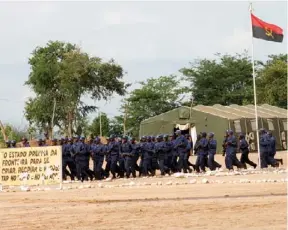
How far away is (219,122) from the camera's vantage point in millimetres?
49625

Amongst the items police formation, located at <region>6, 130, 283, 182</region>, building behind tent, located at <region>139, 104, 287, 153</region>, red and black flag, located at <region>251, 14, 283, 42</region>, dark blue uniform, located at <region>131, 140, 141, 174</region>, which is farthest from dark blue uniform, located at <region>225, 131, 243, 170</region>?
building behind tent, located at <region>139, 104, 287, 153</region>

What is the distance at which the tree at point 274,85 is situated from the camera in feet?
219

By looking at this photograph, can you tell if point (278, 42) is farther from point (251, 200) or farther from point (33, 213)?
point (33, 213)

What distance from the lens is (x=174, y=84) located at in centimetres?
6906

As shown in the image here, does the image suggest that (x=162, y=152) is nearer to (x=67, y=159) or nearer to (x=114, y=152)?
(x=114, y=152)

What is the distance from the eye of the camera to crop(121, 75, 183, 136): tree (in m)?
66.6

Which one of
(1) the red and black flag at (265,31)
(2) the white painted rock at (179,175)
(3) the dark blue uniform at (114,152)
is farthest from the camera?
(1) the red and black flag at (265,31)

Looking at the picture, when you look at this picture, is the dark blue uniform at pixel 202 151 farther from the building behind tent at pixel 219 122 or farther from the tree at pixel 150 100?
the tree at pixel 150 100

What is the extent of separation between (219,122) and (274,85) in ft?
61.1

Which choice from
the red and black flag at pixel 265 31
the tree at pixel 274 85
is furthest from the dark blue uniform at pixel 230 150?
the tree at pixel 274 85

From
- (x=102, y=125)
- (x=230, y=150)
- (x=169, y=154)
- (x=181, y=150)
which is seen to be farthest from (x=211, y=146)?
(x=102, y=125)

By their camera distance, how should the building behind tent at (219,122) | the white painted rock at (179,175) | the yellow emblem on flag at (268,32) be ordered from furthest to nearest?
1. the building behind tent at (219,122)
2. the yellow emblem on flag at (268,32)
3. the white painted rock at (179,175)

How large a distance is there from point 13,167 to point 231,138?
8.76 meters

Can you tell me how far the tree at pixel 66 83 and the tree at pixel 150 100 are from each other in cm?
725
